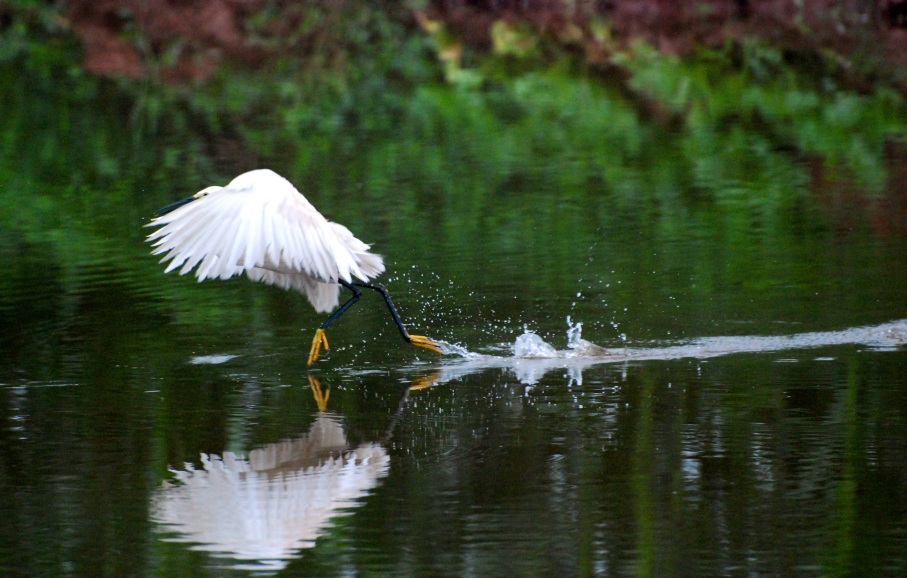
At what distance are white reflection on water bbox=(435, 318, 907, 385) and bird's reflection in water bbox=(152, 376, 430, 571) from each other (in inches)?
61.3

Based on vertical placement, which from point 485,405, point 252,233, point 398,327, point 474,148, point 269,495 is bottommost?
point 269,495

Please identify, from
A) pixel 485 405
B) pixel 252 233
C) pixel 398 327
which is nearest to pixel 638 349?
pixel 398 327

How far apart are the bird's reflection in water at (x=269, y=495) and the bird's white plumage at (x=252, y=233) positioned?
45.0 inches

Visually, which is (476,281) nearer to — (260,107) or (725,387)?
(725,387)

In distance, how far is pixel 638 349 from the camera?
855cm

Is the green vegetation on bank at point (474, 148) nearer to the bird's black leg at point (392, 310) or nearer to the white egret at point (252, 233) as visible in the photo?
the bird's black leg at point (392, 310)

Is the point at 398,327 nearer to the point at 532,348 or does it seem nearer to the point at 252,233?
the point at 532,348

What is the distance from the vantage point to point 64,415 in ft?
24.1

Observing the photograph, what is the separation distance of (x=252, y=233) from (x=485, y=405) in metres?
1.43

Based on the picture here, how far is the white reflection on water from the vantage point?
8.29 m

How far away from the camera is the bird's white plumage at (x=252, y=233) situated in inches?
302

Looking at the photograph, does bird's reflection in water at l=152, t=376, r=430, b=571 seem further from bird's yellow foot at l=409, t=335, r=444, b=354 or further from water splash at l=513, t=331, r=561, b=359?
water splash at l=513, t=331, r=561, b=359

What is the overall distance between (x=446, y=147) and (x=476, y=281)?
622 cm

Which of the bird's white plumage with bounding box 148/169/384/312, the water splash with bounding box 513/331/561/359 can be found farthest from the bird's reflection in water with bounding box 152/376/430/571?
the water splash with bounding box 513/331/561/359
